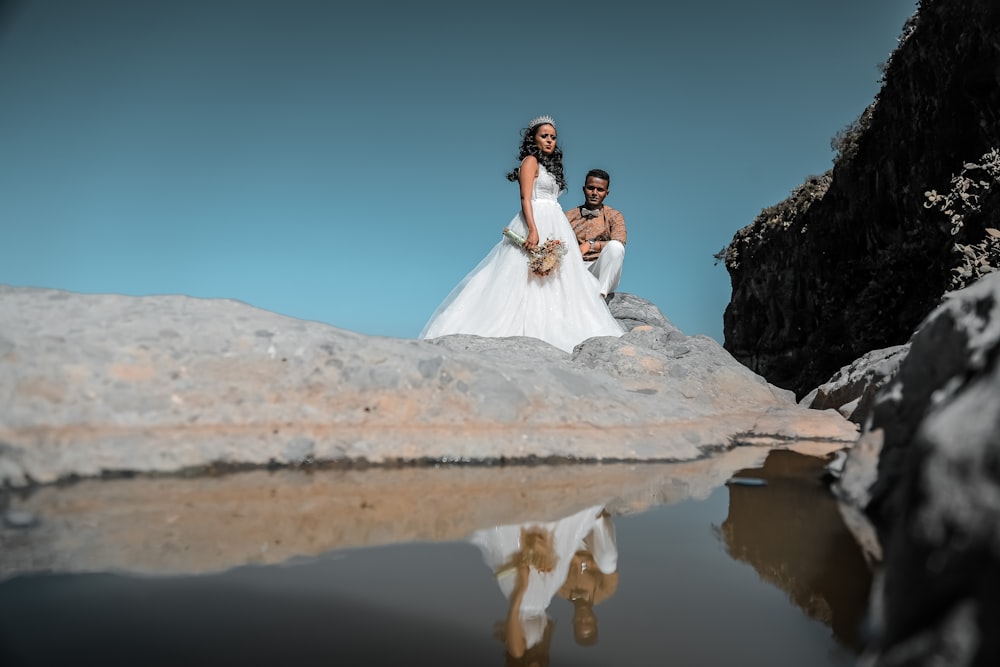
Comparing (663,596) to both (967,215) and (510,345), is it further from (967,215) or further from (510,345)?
(967,215)

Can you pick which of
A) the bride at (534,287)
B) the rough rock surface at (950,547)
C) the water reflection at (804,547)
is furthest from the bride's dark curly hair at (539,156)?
the rough rock surface at (950,547)

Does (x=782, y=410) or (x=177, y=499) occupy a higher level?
(x=782, y=410)

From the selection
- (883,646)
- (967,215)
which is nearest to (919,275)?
(967,215)

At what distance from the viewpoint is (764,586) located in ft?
4.74

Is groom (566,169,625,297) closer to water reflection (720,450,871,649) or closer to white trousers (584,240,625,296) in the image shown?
white trousers (584,240,625,296)

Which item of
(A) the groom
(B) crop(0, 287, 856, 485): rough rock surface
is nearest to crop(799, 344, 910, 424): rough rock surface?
(B) crop(0, 287, 856, 485): rough rock surface

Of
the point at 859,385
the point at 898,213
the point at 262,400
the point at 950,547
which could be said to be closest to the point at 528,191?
the point at 859,385

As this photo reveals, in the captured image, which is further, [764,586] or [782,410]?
[782,410]

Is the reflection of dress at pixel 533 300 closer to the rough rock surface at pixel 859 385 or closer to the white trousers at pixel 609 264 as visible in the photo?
the white trousers at pixel 609 264

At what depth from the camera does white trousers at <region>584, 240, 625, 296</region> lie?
6.62 m

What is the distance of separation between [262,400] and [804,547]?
2191 millimetres

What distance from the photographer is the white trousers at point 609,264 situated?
6.62 meters

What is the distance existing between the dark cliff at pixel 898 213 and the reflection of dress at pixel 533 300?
5754 mm

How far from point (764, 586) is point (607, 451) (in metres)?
1.62
